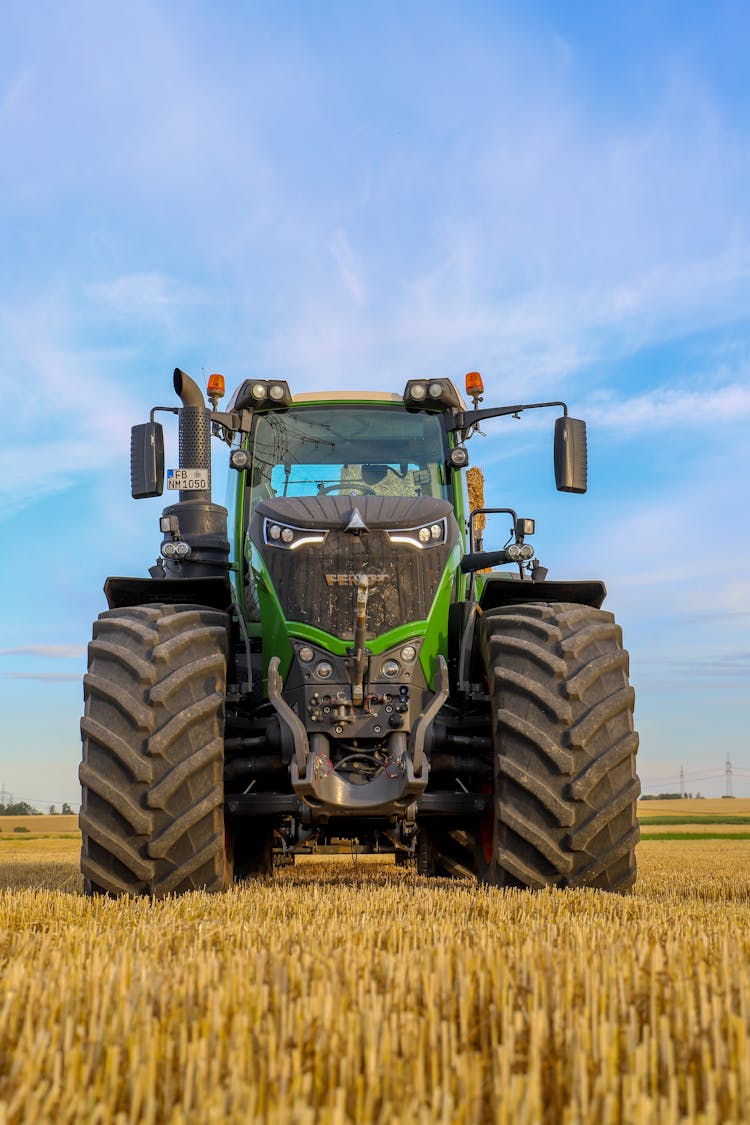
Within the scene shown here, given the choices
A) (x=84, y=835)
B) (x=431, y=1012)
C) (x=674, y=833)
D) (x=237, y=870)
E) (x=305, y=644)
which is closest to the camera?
(x=431, y=1012)

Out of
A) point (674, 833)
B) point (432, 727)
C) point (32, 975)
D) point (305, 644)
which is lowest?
point (674, 833)

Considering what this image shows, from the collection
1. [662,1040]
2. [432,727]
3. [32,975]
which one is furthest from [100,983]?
[432,727]

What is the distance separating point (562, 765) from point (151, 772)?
200cm

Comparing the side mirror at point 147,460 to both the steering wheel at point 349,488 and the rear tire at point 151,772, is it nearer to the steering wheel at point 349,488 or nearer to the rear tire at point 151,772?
the steering wheel at point 349,488

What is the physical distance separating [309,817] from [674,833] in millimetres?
28340

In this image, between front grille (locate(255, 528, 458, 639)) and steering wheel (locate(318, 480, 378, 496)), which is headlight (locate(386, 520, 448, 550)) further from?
steering wheel (locate(318, 480, 378, 496))

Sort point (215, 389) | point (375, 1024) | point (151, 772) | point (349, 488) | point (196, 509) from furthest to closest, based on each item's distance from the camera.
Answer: point (196, 509) < point (215, 389) < point (349, 488) < point (151, 772) < point (375, 1024)

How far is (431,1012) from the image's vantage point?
7.54 ft

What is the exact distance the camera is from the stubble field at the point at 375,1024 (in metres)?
1.86

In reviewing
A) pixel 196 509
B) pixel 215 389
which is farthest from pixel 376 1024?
pixel 196 509

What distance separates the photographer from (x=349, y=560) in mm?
5945

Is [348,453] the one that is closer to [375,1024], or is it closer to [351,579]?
[351,579]

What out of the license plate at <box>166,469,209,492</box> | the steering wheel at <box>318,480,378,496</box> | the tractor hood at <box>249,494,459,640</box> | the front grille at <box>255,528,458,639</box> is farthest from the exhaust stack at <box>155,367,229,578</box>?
the front grille at <box>255,528,458,639</box>

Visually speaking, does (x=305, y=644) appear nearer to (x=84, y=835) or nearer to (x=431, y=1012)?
(x=84, y=835)
